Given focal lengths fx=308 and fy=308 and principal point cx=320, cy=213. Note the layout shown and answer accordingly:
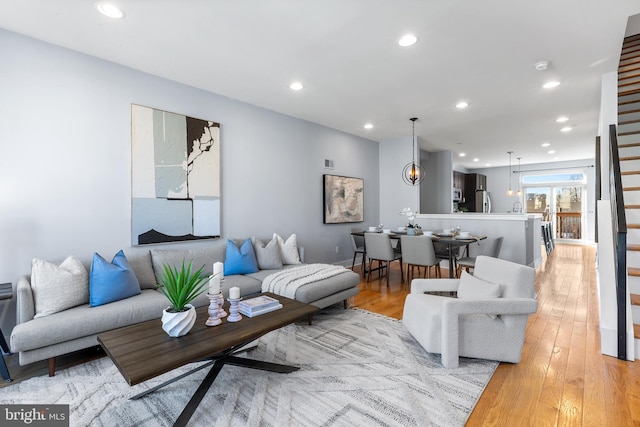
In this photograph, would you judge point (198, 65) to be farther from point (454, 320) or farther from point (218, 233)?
point (454, 320)

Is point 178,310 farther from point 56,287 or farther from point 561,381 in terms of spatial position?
point 561,381

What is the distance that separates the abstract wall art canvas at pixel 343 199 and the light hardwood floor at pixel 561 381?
2207 millimetres

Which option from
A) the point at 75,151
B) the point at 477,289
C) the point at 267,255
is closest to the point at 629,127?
the point at 477,289

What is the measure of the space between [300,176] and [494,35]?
320 cm

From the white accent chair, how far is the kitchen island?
10.1 feet

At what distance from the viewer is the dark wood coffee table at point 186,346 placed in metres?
1.56

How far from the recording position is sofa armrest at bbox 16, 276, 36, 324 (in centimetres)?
226

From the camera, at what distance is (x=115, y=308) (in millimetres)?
2482

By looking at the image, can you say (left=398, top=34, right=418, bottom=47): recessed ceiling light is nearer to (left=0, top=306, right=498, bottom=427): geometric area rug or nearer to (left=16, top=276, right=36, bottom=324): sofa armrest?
(left=0, top=306, right=498, bottom=427): geometric area rug

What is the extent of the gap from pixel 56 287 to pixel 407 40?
357cm

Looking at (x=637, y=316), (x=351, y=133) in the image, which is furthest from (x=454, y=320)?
(x=351, y=133)

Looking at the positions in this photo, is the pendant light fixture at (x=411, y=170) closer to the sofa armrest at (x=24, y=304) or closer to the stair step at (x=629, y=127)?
the stair step at (x=629, y=127)

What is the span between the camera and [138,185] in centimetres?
329

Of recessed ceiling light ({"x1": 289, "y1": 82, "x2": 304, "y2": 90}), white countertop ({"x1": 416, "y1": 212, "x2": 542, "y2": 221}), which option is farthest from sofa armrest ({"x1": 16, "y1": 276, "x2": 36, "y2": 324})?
white countertop ({"x1": 416, "y1": 212, "x2": 542, "y2": 221})
